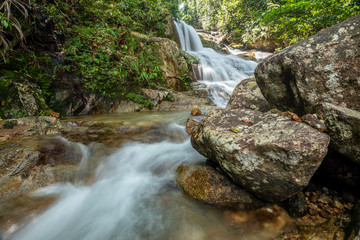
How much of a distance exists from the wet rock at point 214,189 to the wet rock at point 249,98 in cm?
230

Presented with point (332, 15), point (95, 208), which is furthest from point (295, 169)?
point (332, 15)

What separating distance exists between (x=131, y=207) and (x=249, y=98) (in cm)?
355

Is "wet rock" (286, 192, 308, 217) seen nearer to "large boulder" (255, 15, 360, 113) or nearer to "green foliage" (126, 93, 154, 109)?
"large boulder" (255, 15, 360, 113)

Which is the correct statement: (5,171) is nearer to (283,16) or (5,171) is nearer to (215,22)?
(283,16)

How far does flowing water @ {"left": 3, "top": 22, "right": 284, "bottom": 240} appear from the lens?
1.93m

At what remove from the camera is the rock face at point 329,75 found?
5.92ft

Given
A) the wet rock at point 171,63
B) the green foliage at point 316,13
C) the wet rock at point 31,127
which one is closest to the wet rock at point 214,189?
the wet rock at point 31,127

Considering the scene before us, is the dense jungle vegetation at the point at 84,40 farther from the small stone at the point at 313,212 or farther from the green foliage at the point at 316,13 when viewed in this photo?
the small stone at the point at 313,212

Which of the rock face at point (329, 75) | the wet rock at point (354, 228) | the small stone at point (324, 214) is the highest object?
the rock face at point (329, 75)

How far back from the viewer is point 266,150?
1.76 metres

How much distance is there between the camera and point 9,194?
2180 millimetres

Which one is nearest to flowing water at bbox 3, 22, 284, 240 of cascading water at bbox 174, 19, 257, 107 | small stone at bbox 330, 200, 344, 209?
small stone at bbox 330, 200, 344, 209

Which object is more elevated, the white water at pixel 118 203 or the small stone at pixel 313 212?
the small stone at pixel 313 212

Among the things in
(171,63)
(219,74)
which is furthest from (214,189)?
(219,74)
